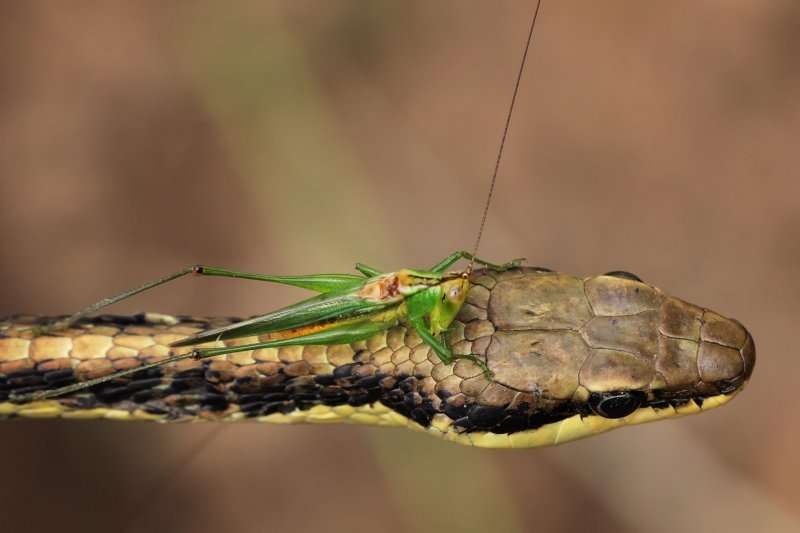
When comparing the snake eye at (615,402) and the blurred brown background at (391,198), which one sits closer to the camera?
the snake eye at (615,402)

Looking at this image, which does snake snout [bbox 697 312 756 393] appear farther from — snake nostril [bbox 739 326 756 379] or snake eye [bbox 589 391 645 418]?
snake eye [bbox 589 391 645 418]

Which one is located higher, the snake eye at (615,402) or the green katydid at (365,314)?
the green katydid at (365,314)

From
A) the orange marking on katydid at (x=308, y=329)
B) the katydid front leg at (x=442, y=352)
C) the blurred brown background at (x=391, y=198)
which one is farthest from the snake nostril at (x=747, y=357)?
the blurred brown background at (x=391, y=198)

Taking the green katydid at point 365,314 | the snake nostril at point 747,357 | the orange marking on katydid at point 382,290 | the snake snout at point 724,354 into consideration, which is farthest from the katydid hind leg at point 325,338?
the snake nostril at point 747,357

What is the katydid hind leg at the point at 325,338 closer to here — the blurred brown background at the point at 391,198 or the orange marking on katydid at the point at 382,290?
the orange marking on katydid at the point at 382,290

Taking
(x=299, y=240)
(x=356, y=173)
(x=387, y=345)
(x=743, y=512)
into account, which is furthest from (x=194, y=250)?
(x=743, y=512)

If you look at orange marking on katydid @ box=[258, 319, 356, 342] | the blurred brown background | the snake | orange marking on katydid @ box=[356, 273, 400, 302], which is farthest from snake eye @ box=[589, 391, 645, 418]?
the blurred brown background
